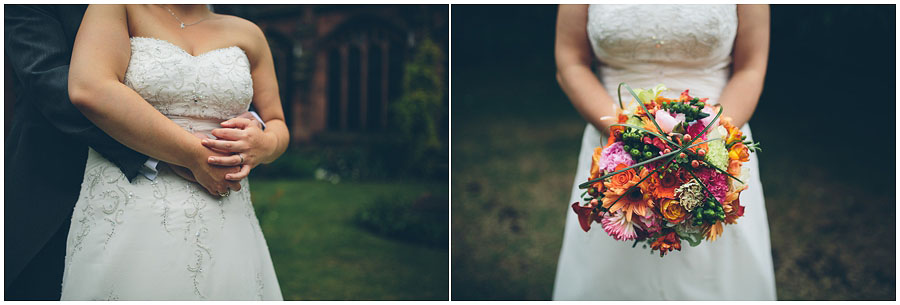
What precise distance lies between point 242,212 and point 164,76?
518mm

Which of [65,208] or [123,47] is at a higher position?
[123,47]

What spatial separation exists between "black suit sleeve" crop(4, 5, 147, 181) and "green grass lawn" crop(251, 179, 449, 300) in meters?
2.43

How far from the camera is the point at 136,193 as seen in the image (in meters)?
1.77

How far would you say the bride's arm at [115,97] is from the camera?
1.64 m

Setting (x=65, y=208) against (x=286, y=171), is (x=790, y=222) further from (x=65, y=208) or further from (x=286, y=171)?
(x=286, y=171)

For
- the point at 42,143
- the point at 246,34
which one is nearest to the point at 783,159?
the point at 246,34

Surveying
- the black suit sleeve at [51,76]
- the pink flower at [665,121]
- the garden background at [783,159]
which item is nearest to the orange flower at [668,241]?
the pink flower at [665,121]

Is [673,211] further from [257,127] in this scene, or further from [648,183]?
[257,127]

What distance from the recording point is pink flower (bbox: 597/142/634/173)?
1.82m

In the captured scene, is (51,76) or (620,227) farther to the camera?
(620,227)

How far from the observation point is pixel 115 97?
164 cm

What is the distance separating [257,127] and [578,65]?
1.29 m

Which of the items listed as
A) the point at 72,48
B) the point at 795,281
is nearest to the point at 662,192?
the point at 72,48

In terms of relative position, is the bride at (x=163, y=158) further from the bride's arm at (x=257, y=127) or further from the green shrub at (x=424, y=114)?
the green shrub at (x=424, y=114)
